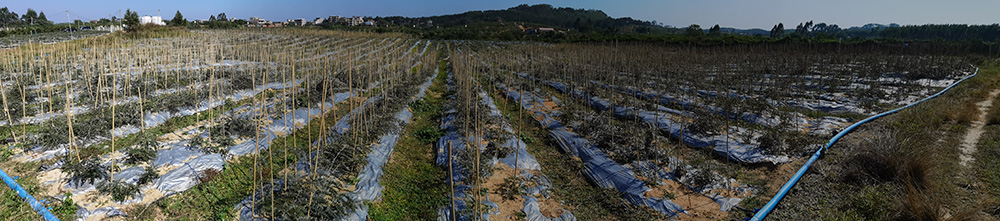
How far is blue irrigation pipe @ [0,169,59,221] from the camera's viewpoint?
351 centimetres

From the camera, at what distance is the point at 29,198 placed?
3.77 metres

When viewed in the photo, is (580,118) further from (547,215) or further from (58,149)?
(58,149)

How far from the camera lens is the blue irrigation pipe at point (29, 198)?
11.5ft

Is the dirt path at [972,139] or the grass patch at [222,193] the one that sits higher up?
the dirt path at [972,139]

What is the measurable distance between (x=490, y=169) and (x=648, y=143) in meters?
2.70

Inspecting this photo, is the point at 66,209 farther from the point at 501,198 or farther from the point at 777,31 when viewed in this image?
the point at 777,31

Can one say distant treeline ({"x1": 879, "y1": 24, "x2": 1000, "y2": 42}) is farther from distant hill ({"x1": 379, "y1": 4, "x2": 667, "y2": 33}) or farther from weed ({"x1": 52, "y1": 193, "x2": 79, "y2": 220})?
weed ({"x1": 52, "y1": 193, "x2": 79, "y2": 220})

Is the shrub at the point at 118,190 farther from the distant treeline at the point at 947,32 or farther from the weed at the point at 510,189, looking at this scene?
the distant treeline at the point at 947,32

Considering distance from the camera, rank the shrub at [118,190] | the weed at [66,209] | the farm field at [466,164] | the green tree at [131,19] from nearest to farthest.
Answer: the weed at [66,209] < the shrub at [118,190] < the farm field at [466,164] < the green tree at [131,19]

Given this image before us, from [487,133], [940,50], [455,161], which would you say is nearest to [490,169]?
[455,161]

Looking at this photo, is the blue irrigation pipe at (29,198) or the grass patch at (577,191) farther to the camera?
the grass patch at (577,191)

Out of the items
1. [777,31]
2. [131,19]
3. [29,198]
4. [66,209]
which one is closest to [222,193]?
[66,209]

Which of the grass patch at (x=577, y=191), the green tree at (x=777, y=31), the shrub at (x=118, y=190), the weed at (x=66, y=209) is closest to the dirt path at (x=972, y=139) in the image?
the grass patch at (x=577, y=191)

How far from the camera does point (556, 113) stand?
9.06 metres
